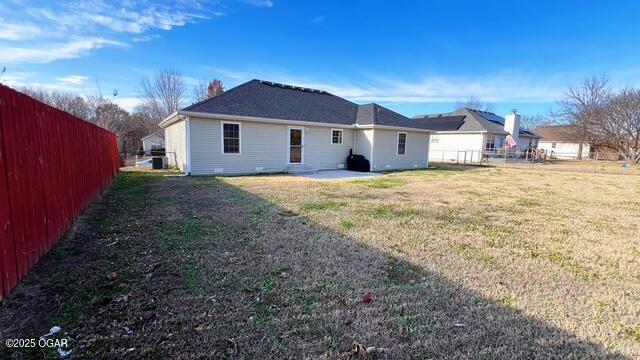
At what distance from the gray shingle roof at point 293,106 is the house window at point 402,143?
2.09ft

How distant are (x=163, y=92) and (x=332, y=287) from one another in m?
37.1

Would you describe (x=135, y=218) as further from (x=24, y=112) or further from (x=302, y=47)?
A: (x=302, y=47)

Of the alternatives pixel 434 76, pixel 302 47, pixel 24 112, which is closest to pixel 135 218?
pixel 24 112

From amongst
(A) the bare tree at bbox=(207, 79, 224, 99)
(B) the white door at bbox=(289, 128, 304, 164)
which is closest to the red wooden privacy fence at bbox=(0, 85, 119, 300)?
(B) the white door at bbox=(289, 128, 304, 164)

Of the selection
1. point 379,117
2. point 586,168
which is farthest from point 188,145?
point 586,168

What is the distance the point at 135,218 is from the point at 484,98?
2240 inches

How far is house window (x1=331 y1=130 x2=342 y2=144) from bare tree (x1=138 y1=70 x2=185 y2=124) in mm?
24979

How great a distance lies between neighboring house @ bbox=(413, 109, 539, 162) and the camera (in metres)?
26.0

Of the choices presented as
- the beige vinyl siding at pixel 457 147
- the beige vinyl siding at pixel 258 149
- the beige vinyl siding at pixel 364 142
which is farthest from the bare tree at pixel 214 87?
the beige vinyl siding at pixel 258 149

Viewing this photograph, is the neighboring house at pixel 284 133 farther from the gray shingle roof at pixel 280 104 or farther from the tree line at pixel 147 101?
the tree line at pixel 147 101

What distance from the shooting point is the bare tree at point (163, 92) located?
33.2 meters

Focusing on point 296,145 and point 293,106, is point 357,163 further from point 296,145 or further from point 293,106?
point 293,106

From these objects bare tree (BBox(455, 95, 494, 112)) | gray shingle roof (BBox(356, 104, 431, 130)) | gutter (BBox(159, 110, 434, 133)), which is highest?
bare tree (BBox(455, 95, 494, 112))

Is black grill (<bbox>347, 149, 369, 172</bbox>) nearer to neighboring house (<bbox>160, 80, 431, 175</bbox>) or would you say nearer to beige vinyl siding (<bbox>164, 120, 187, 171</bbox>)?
neighboring house (<bbox>160, 80, 431, 175</bbox>)
